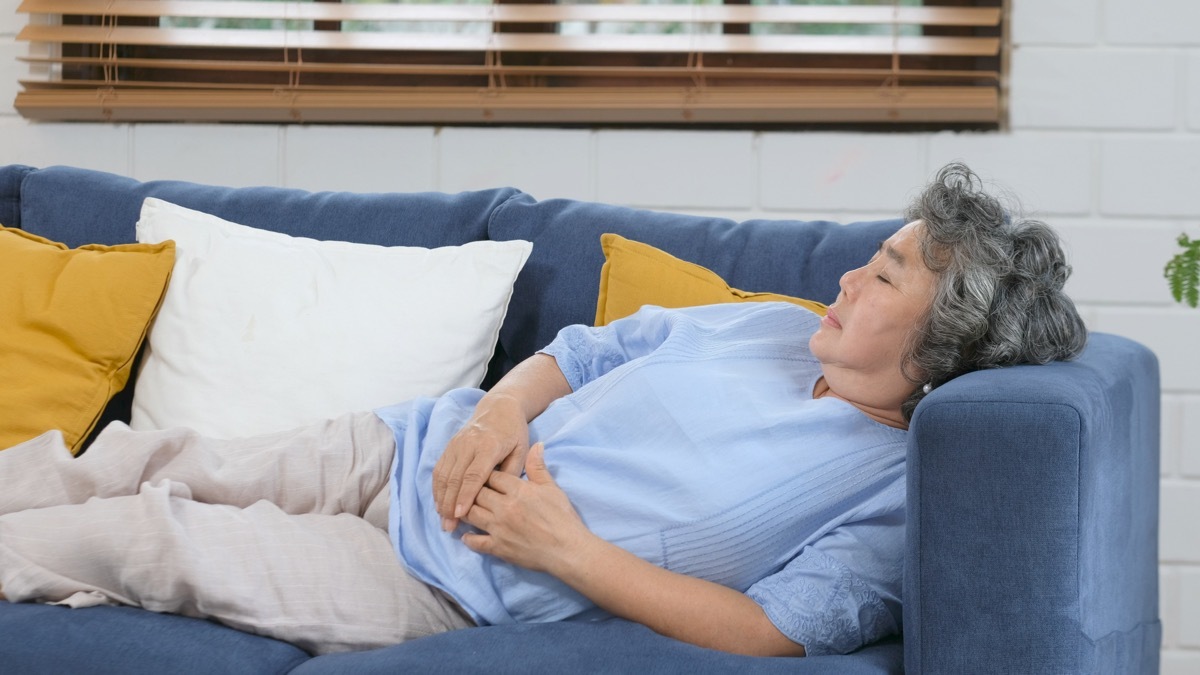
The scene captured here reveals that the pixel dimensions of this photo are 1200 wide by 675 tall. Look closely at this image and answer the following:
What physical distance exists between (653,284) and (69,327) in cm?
89

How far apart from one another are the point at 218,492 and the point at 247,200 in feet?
2.35

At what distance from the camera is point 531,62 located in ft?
8.66

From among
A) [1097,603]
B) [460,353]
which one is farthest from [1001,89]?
[1097,603]

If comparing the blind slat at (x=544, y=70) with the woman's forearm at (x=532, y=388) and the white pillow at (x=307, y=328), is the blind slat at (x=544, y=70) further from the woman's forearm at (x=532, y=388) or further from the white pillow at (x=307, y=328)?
the woman's forearm at (x=532, y=388)

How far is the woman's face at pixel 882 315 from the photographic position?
1479mm

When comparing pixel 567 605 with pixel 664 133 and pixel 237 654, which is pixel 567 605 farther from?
pixel 664 133

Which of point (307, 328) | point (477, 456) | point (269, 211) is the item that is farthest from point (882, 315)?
point (269, 211)

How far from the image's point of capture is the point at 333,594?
4.40ft

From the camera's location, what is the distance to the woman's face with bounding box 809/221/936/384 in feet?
4.85

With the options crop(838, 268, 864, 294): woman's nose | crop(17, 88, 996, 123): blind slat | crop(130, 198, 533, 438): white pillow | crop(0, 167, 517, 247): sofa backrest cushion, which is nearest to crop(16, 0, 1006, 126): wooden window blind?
crop(17, 88, 996, 123): blind slat

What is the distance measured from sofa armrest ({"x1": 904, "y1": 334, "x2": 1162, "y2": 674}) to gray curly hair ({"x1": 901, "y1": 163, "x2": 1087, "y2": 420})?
0.60ft

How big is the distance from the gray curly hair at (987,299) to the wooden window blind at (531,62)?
3.38 feet

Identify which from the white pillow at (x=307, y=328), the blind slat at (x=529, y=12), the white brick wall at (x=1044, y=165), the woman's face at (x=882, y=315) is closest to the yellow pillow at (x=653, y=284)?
the white pillow at (x=307, y=328)

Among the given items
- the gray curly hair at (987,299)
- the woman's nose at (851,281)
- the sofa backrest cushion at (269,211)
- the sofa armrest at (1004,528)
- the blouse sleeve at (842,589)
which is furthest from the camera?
the sofa backrest cushion at (269,211)
